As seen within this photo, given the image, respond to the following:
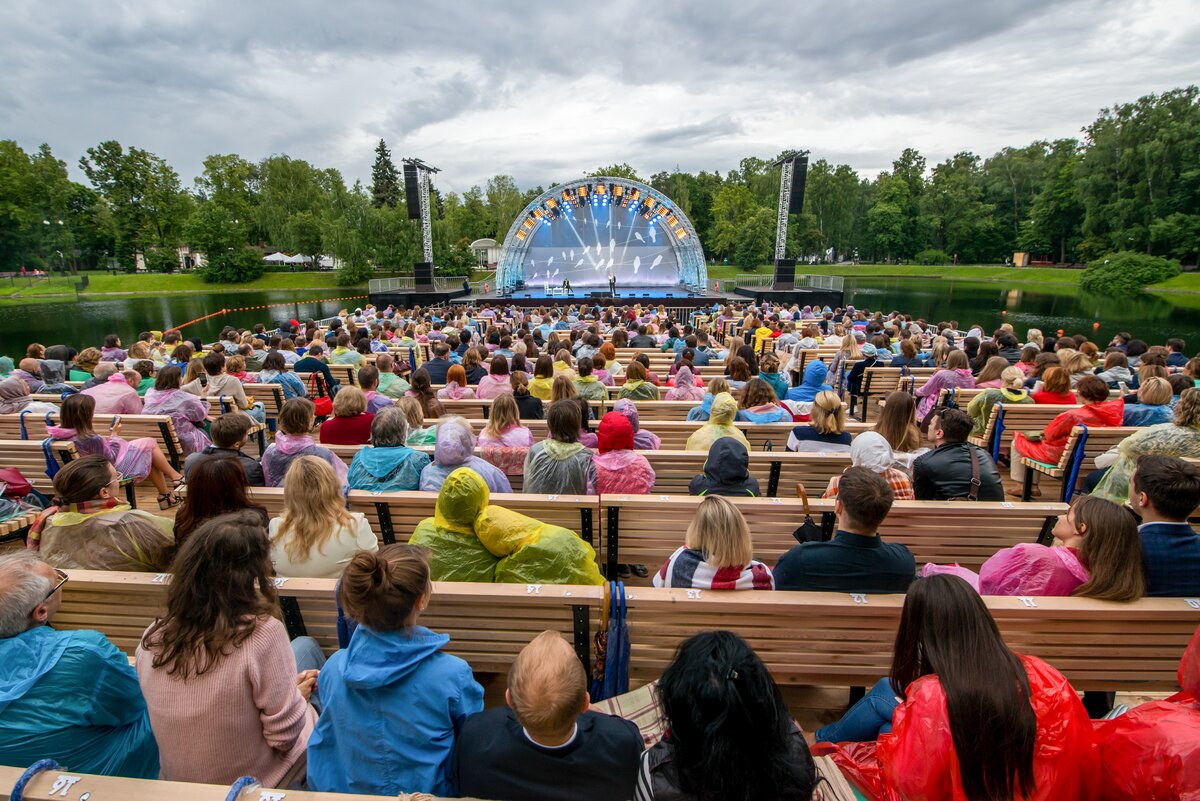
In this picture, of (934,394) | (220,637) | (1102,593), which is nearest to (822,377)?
(934,394)

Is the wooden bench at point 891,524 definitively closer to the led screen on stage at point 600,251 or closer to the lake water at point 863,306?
the lake water at point 863,306

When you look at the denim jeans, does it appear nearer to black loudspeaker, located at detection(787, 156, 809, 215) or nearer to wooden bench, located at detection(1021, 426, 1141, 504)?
wooden bench, located at detection(1021, 426, 1141, 504)

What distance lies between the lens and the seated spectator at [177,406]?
5.16 m

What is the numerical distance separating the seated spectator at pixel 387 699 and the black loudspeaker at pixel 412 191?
22.2m

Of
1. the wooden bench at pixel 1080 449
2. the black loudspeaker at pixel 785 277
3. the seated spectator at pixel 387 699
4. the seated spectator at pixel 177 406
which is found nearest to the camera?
the seated spectator at pixel 387 699

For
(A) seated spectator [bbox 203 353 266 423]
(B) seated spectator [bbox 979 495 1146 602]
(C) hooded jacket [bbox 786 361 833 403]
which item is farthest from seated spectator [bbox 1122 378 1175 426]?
(A) seated spectator [bbox 203 353 266 423]

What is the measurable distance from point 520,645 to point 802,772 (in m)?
1.25

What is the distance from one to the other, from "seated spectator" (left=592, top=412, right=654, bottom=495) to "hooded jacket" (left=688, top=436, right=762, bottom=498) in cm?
48

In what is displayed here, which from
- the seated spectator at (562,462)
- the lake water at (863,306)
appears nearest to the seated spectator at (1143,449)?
the seated spectator at (562,462)

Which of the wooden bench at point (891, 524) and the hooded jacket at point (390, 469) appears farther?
the hooded jacket at point (390, 469)

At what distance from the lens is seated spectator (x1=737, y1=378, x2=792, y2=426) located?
491 cm

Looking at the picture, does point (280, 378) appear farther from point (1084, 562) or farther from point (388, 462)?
point (1084, 562)

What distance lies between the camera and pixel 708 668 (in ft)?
4.02

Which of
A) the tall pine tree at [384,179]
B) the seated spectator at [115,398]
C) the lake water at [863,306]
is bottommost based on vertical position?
the lake water at [863,306]
